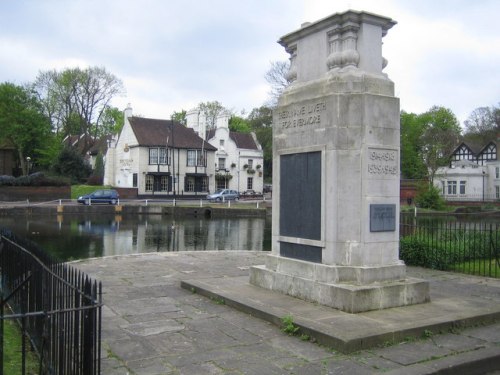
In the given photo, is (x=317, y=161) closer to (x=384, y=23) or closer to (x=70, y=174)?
(x=384, y=23)

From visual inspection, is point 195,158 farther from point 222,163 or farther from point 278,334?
point 278,334

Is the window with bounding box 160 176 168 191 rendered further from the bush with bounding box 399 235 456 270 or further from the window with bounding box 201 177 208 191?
the bush with bounding box 399 235 456 270

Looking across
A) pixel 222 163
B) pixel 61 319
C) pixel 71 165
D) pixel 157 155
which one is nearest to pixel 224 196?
pixel 157 155

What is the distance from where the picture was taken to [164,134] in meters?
66.3

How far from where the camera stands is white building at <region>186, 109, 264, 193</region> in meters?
71.5

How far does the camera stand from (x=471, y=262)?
1377 centimetres

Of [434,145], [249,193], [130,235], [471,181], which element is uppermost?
[434,145]

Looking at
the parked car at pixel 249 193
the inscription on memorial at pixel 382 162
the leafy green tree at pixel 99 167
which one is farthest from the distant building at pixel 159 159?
the inscription on memorial at pixel 382 162

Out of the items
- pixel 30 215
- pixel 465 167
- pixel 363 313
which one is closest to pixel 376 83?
pixel 363 313

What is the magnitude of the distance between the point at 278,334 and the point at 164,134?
61522mm

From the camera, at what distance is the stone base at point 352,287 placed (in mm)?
7379

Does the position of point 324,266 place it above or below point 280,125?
below

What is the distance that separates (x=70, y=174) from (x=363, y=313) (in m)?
62.2

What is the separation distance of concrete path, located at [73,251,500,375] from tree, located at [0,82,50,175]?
Result: 61.4 metres
